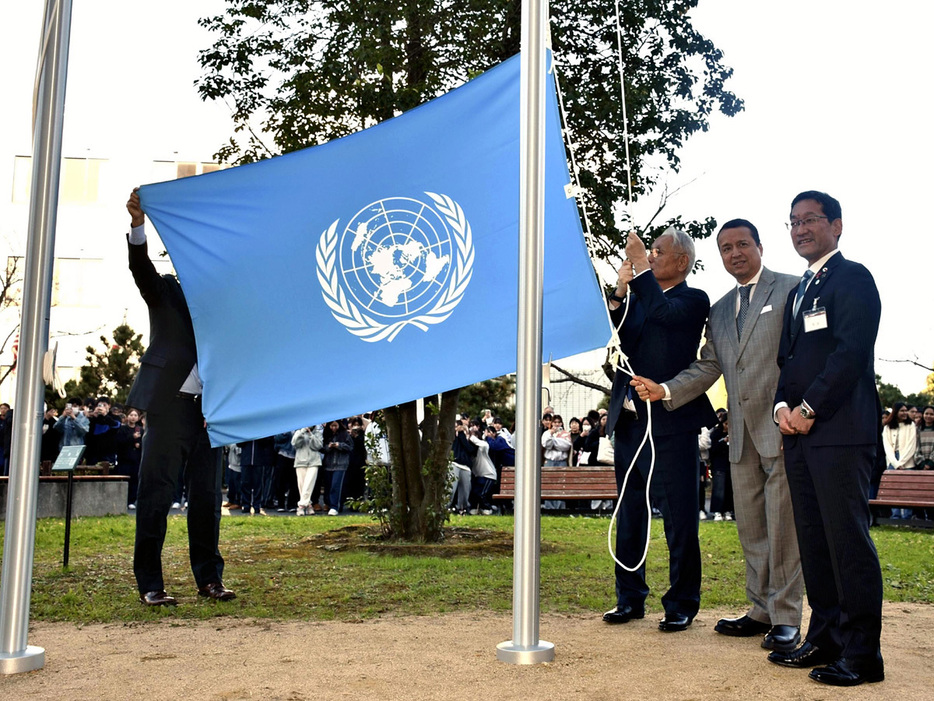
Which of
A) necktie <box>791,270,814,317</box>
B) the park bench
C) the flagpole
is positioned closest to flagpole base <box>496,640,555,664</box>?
the flagpole

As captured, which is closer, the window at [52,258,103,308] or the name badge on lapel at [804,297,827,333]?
the name badge on lapel at [804,297,827,333]

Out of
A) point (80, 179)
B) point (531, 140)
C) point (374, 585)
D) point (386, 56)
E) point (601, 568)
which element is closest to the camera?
point (531, 140)

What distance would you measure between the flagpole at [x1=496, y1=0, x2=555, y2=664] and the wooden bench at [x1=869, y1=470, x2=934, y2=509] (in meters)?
10.5

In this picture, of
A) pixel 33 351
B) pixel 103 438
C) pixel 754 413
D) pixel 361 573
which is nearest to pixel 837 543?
pixel 754 413

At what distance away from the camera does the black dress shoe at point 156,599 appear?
6.41 meters

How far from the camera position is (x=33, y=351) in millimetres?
4867

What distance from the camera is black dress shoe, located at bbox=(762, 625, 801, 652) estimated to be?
16.4ft

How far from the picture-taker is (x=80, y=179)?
39.0m

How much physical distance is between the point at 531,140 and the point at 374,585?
3.91 m

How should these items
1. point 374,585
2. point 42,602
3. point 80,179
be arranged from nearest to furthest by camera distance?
point 42,602
point 374,585
point 80,179

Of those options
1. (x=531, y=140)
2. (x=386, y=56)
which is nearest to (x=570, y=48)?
(x=386, y=56)

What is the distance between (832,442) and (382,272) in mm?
2485

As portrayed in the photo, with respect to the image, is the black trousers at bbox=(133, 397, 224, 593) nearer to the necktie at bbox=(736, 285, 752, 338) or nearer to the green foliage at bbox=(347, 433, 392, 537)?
the necktie at bbox=(736, 285, 752, 338)

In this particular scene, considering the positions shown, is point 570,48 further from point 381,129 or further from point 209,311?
point 209,311
